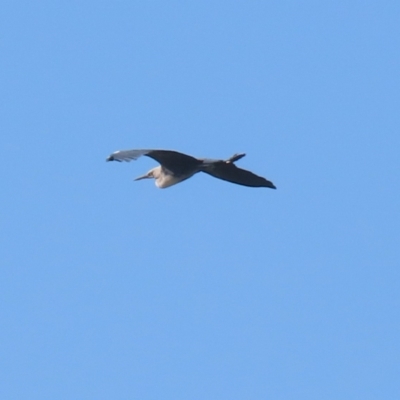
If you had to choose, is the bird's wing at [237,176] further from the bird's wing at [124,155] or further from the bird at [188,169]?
the bird's wing at [124,155]

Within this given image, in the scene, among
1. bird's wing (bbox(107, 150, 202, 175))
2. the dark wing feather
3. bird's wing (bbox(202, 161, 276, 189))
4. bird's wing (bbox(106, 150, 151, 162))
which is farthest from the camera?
bird's wing (bbox(202, 161, 276, 189))

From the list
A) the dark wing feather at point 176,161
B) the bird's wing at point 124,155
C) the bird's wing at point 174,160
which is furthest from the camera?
the dark wing feather at point 176,161

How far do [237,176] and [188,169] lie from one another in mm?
1900

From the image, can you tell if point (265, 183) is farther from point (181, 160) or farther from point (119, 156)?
point (119, 156)

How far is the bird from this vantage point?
3322 cm

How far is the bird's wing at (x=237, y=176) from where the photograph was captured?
3506 cm

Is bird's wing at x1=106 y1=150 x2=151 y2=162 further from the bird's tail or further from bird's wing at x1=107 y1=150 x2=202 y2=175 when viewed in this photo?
the bird's tail

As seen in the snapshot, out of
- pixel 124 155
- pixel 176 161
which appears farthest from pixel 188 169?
pixel 124 155

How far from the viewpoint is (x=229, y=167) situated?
35.1 m

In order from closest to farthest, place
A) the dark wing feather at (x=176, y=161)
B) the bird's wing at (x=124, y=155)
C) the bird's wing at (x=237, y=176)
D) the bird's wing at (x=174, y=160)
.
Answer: the bird's wing at (x=124, y=155)
the bird's wing at (x=174, y=160)
the dark wing feather at (x=176, y=161)
the bird's wing at (x=237, y=176)

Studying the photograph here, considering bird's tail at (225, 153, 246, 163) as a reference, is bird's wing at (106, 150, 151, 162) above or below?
below

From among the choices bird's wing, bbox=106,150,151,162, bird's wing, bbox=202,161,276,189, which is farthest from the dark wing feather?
bird's wing, bbox=106,150,151,162

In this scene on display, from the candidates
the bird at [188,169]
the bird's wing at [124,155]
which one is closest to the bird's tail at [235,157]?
the bird at [188,169]

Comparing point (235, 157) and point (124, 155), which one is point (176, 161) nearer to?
point (235, 157)
